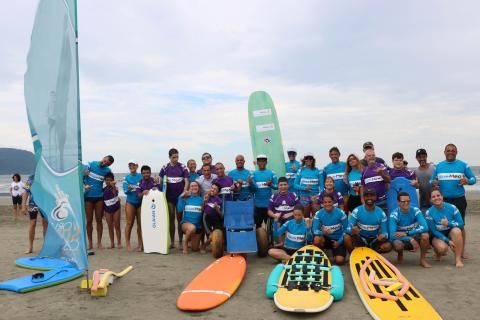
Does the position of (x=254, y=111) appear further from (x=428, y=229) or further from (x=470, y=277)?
(x=470, y=277)

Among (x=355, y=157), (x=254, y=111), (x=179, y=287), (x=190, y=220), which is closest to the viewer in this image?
(x=179, y=287)

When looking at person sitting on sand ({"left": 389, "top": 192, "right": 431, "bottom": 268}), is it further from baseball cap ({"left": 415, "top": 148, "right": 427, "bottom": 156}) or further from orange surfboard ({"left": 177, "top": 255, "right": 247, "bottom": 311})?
orange surfboard ({"left": 177, "top": 255, "right": 247, "bottom": 311})

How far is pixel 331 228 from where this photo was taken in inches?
222

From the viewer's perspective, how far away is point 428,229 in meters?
5.63

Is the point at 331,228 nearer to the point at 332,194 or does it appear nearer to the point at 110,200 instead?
the point at 332,194

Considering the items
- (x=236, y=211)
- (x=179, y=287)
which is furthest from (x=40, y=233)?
(x=179, y=287)

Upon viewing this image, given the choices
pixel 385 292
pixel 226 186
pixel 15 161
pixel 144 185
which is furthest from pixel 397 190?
pixel 15 161

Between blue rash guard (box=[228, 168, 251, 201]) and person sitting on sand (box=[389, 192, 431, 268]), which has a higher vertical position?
blue rash guard (box=[228, 168, 251, 201])

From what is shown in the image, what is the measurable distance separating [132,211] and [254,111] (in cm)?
355

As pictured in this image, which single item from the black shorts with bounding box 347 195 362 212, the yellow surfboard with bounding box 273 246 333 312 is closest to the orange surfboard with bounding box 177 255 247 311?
the yellow surfboard with bounding box 273 246 333 312

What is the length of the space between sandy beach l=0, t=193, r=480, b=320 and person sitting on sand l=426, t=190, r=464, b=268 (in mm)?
238

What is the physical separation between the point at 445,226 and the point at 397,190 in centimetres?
88

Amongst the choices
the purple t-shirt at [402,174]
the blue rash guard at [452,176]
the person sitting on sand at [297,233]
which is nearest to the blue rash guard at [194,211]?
the person sitting on sand at [297,233]

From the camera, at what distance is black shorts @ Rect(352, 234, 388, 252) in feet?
18.3
